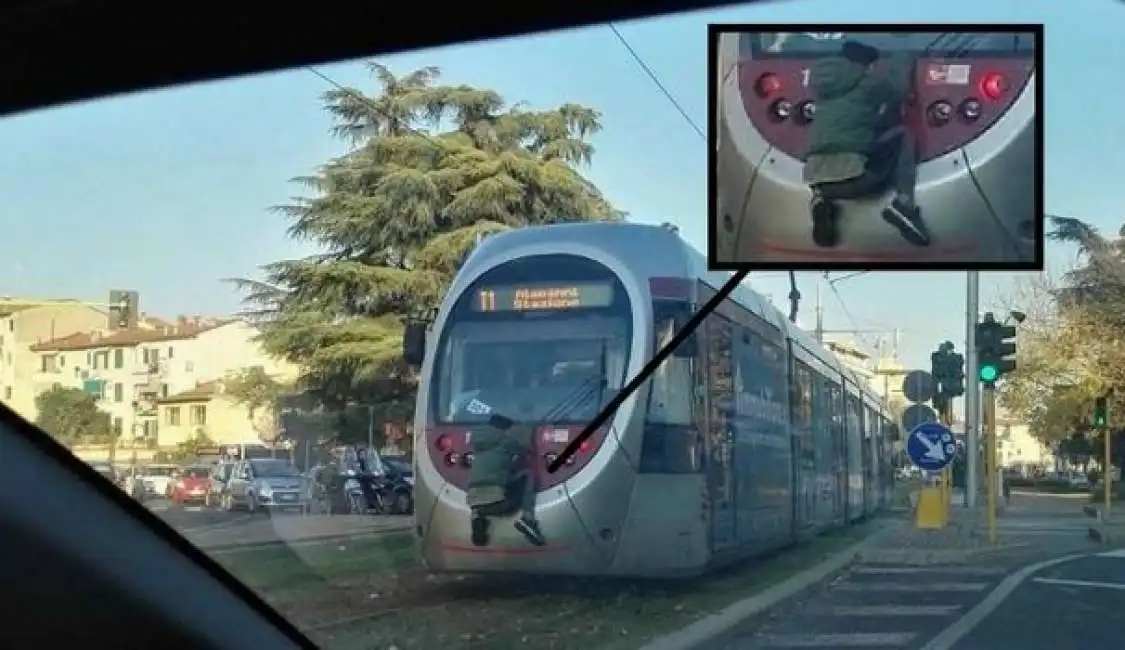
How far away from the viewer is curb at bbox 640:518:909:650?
18.9ft

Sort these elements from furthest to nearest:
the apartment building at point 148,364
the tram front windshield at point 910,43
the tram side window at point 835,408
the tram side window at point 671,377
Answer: the tram side window at point 835,408
the tram side window at point 671,377
the apartment building at point 148,364
the tram front windshield at point 910,43

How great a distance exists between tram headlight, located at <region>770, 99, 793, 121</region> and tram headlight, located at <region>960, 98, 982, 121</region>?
448mm

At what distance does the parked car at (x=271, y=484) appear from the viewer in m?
5.69

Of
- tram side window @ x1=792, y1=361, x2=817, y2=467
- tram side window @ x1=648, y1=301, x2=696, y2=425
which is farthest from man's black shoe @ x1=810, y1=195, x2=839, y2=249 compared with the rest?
tram side window @ x1=792, y1=361, x2=817, y2=467

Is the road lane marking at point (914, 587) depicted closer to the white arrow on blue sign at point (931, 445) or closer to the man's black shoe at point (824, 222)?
the white arrow on blue sign at point (931, 445)

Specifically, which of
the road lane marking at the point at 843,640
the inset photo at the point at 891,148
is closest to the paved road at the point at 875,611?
the road lane marking at the point at 843,640

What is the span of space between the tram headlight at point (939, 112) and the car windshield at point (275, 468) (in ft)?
8.69

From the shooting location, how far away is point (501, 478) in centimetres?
582

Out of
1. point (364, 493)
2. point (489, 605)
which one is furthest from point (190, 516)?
point (489, 605)

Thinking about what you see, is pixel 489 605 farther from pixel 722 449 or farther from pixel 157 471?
pixel 722 449

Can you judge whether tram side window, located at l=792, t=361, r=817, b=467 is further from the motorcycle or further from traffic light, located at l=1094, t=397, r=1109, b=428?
the motorcycle

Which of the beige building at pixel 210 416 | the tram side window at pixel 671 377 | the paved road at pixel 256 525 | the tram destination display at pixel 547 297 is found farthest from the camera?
the tram destination display at pixel 547 297

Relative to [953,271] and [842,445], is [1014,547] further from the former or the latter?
[953,271]

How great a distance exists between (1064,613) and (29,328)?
3.55 m
